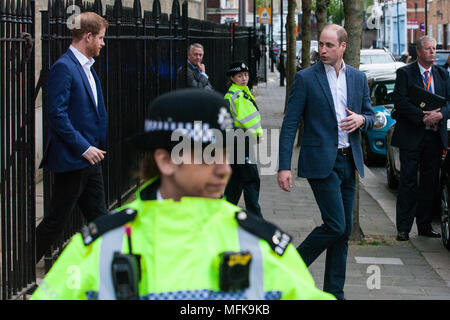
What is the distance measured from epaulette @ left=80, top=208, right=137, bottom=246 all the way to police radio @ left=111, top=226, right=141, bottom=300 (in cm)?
9

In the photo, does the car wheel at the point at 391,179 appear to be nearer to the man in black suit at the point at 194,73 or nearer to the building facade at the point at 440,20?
the man in black suit at the point at 194,73

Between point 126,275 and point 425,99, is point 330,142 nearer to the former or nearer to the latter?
point 425,99

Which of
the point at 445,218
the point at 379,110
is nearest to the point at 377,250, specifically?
the point at 445,218

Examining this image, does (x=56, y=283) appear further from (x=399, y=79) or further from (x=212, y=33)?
(x=212, y=33)

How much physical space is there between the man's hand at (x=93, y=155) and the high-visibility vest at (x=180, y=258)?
370cm

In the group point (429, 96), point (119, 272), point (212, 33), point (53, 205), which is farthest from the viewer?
point (212, 33)

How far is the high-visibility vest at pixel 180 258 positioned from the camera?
2342mm

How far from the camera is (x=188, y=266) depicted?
7.68 ft

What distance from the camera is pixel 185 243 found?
2340mm

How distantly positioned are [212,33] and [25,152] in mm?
12054

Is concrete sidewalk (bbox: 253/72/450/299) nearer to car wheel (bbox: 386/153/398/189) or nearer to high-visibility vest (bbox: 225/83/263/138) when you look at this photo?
car wheel (bbox: 386/153/398/189)

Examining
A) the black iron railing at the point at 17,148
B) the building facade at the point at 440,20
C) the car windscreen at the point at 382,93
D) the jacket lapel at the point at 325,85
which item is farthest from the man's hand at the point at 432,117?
the building facade at the point at 440,20

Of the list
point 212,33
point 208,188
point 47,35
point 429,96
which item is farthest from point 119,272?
point 212,33

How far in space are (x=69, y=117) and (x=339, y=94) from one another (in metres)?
1.84
